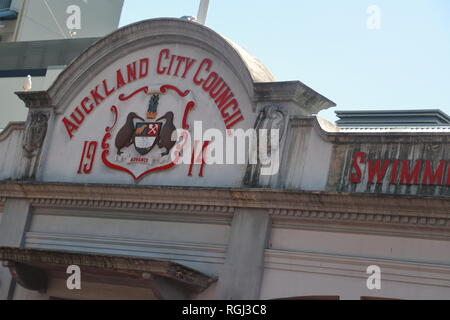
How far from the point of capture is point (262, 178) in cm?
1844

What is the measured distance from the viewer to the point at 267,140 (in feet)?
61.1

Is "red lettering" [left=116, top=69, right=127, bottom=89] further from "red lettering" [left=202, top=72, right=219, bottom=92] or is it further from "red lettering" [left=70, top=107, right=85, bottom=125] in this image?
"red lettering" [left=202, top=72, right=219, bottom=92]

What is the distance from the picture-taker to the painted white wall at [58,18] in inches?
1555

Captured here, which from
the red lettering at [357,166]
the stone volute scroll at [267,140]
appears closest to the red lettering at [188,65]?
the stone volute scroll at [267,140]

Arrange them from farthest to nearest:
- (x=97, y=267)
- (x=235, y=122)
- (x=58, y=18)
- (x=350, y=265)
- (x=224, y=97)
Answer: (x=58, y=18) → (x=224, y=97) → (x=235, y=122) → (x=97, y=267) → (x=350, y=265)

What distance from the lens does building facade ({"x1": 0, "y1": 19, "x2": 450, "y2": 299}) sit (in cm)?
1667

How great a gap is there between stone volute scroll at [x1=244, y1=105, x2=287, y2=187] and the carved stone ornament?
243 inches

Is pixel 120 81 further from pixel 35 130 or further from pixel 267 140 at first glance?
pixel 267 140

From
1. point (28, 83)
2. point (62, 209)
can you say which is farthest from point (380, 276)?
point (28, 83)

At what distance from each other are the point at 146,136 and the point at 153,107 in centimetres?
68

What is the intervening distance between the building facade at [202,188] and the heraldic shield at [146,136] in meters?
0.04

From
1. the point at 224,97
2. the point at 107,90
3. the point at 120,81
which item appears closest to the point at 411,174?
the point at 224,97
